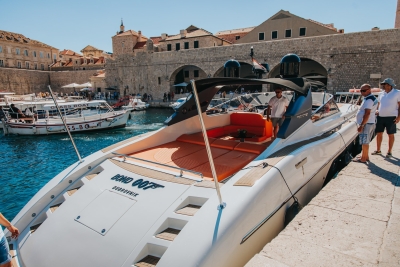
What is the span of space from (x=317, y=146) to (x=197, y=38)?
30220 millimetres

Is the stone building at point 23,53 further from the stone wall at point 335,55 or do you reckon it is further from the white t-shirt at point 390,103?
the white t-shirt at point 390,103

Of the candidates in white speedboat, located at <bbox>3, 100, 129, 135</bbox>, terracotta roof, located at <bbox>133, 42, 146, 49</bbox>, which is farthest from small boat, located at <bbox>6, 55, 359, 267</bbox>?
terracotta roof, located at <bbox>133, 42, 146, 49</bbox>

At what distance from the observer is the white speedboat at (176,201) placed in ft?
7.00

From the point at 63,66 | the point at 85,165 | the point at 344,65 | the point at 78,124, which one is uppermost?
the point at 63,66

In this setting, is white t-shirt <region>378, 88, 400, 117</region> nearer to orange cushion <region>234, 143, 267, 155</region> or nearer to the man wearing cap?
the man wearing cap

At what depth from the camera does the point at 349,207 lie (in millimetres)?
2824

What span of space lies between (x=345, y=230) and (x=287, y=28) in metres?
Answer: 29.2

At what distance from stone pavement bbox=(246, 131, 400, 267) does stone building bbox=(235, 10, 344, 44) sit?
27.4m

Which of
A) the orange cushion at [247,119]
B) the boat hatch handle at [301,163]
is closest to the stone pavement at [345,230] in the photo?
the boat hatch handle at [301,163]

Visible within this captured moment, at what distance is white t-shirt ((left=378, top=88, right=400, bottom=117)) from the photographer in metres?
4.61

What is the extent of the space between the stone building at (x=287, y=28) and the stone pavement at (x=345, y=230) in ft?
89.9

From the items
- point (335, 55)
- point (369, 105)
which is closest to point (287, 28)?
point (335, 55)

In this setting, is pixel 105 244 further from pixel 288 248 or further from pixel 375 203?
pixel 375 203

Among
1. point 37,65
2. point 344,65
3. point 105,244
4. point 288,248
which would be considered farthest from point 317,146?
point 37,65
